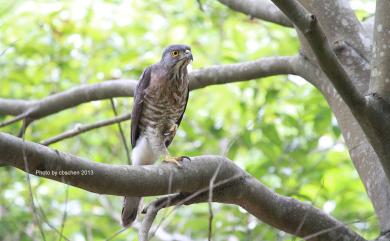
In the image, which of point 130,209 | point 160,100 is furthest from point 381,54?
point 130,209

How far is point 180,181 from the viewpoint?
9.93ft

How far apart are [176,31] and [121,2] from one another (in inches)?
34.9

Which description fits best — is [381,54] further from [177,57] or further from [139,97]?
[139,97]

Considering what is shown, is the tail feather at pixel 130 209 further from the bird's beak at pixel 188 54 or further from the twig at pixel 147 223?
the bird's beak at pixel 188 54

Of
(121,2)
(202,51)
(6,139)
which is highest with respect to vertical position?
(6,139)

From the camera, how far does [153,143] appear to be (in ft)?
15.6

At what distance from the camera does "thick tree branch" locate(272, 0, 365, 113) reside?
2.69m

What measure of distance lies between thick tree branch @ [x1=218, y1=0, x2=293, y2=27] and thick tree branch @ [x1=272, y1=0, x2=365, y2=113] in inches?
62.3

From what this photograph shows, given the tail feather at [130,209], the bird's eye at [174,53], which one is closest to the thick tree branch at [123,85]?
the bird's eye at [174,53]

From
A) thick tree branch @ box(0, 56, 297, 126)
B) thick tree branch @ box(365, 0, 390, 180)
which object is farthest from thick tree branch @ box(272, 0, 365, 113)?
thick tree branch @ box(0, 56, 297, 126)

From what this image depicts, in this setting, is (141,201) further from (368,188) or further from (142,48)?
(142,48)

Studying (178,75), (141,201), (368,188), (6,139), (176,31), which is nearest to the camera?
(6,139)

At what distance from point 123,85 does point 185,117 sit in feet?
7.34

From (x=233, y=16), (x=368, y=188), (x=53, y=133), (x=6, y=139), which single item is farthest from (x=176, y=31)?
(x=6, y=139)
